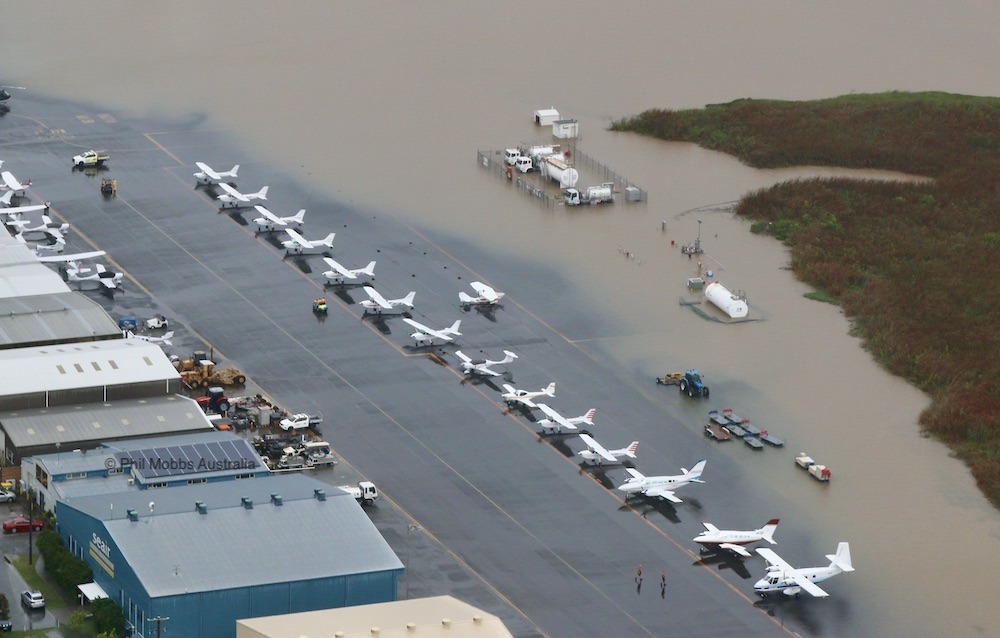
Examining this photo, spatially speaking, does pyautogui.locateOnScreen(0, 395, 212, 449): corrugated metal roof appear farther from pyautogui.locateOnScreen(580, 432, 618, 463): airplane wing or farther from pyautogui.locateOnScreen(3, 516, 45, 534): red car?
pyautogui.locateOnScreen(580, 432, 618, 463): airplane wing

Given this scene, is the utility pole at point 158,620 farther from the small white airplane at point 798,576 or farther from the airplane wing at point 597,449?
the airplane wing at point 597,449

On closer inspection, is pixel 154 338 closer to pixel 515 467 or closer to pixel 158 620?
pixel 515 467

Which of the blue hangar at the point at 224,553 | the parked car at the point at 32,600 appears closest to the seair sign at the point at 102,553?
the blue hangar at the point at 224,553

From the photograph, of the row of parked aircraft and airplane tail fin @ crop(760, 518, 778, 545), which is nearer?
the row of parked aircraft

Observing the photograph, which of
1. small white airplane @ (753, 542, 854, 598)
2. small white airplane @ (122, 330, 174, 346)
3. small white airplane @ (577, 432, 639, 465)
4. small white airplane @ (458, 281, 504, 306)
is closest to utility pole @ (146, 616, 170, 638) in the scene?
small white airplane @ (753, 542, 854, 598)

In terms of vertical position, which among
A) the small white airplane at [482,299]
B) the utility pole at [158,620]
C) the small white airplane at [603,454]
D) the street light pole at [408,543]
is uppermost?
the small white airplane at [482,299]

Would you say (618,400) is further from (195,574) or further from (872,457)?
(195,574)
